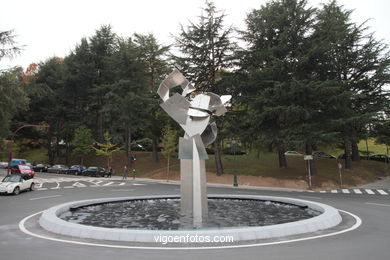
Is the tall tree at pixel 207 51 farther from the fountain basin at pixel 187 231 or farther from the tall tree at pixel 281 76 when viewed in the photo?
the fountain basin at pixel 187 231

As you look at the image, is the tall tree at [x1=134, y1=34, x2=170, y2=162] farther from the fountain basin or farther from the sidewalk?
the fountain basin

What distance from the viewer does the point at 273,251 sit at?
7.76m

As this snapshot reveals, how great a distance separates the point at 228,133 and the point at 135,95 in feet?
54.2

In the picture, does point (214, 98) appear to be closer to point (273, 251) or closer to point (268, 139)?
point (273, 251)

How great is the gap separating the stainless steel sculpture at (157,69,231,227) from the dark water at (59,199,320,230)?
0.79m

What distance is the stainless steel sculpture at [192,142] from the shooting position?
13.0 metres

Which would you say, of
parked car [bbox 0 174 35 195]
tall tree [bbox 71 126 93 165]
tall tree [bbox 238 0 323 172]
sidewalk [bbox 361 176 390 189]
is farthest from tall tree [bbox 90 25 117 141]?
sidewalk [bbox 361 176 390 189]

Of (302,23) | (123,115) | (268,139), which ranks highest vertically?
(302,23)

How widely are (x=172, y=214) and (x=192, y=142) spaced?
362cm

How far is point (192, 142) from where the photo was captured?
13297mm

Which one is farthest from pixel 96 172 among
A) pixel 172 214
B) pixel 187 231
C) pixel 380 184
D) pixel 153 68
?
pixel 187 231

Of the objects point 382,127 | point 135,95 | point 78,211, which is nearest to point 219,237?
point 78,211

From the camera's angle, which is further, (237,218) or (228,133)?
(228,133)

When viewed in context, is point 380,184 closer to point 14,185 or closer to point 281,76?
point 281,76
